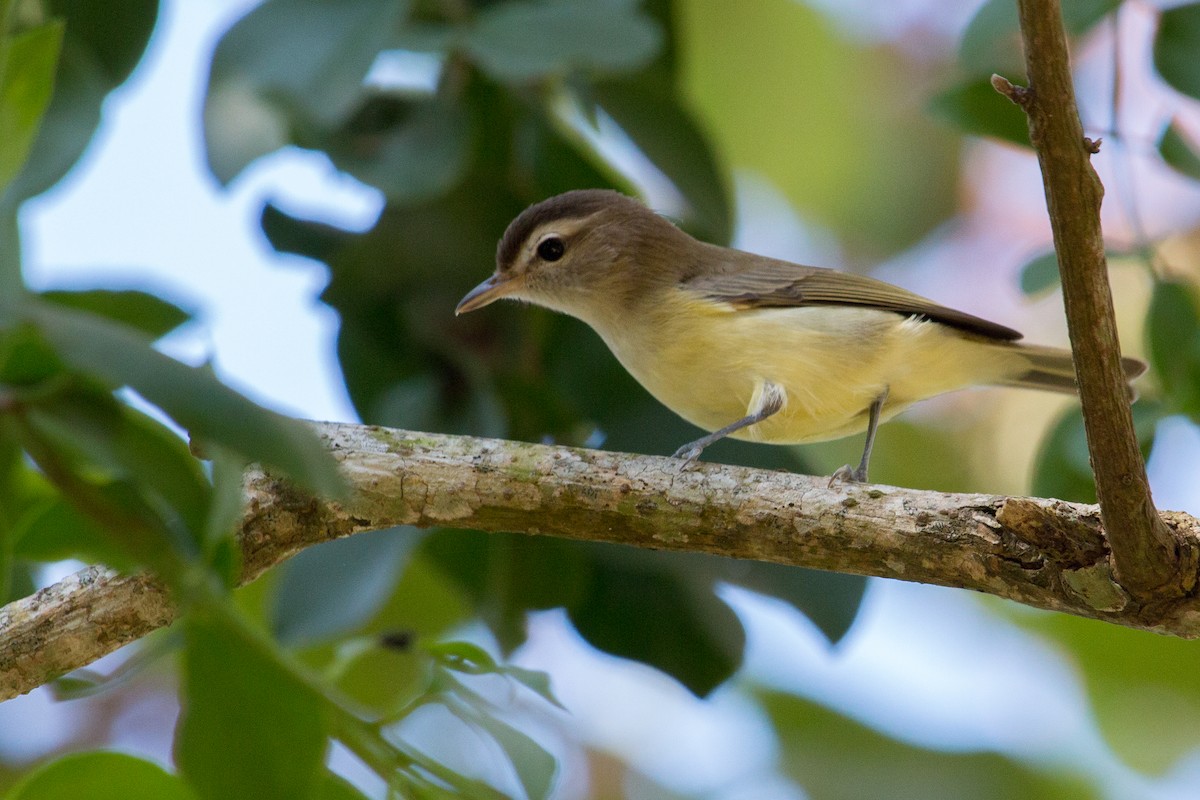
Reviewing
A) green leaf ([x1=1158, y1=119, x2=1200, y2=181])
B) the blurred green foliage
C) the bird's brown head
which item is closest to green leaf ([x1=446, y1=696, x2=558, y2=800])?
the blurred green foliage

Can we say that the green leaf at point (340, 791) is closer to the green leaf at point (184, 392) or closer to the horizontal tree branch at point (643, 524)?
the horizontal tree branch at point (643, 524)

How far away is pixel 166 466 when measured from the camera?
1312 millimetres

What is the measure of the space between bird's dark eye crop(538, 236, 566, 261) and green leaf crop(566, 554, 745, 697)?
1208mm

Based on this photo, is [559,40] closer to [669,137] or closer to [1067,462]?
[669,137]

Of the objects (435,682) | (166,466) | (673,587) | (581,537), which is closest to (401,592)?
(673,587)

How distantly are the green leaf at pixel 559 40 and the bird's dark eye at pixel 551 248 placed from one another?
0.89m

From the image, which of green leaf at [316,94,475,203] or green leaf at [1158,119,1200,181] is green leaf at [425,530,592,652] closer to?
green leaf at [316,94,475,203]

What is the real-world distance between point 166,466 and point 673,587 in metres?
1.88

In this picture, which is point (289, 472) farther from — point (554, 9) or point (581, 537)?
point (554, 9)

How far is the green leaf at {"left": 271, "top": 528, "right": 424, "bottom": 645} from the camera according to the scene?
2611mm

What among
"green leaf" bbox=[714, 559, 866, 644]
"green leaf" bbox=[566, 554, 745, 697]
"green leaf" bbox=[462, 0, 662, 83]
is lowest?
"green leaf" bbox=[566, 554, 745, 697]

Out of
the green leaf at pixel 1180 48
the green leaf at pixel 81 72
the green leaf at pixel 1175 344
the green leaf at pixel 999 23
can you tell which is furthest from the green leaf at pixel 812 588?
the green leaf at pixel 81 72

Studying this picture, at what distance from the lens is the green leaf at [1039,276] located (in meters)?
3.00

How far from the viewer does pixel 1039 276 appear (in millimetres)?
3018
